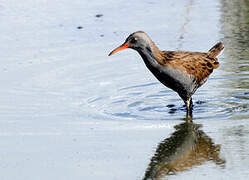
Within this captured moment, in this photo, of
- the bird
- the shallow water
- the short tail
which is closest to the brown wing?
the bird

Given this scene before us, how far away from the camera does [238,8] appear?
1259 centimetres

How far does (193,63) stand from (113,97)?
42.0 inches

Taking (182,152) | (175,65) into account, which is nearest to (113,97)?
(175,65)

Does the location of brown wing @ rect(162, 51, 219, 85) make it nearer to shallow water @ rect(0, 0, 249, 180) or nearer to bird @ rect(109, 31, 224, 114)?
bird @ rect(109, 31, 224, 114)

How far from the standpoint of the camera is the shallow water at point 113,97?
6738 mm

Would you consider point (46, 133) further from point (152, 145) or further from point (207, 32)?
point (207, 32)

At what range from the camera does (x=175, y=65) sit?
346 inches

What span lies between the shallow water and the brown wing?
284 mm

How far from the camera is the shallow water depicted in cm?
674

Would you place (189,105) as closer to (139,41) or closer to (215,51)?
(139,41)

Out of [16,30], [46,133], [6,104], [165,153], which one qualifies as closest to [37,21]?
[16,30]

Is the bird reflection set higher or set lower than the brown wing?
higher

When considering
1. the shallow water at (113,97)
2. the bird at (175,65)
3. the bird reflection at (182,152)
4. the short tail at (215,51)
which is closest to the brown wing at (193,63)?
the bird at (175,65)

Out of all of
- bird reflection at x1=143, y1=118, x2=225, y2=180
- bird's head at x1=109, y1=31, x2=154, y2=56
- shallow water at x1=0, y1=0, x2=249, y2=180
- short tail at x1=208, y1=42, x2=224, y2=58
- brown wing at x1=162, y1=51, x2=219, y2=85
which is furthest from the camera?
short tail at x1=208, y1=42, x2=224, y2=58
